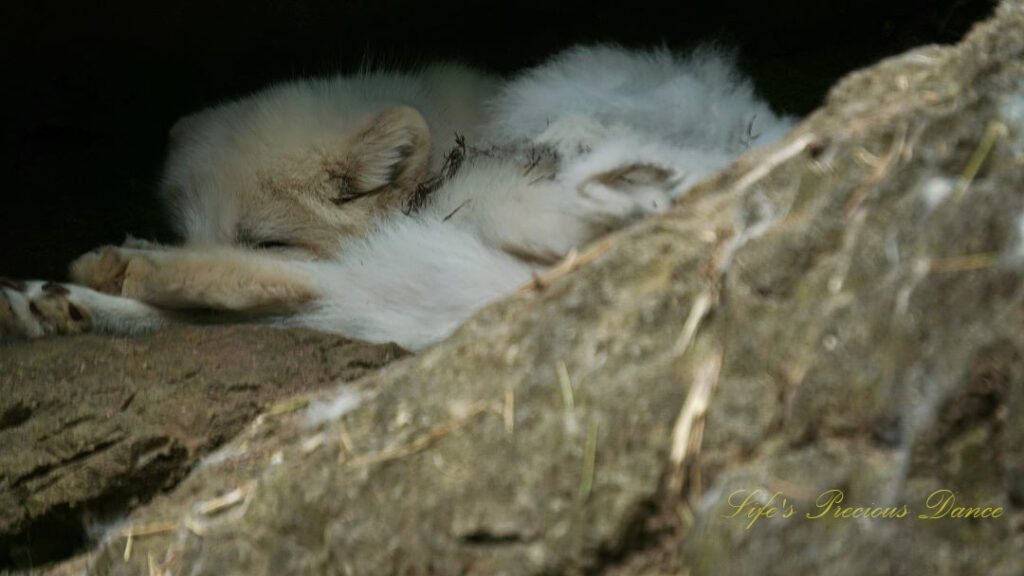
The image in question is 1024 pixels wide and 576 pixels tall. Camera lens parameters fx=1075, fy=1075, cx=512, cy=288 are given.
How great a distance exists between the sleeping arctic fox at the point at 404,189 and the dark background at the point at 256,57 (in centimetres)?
30

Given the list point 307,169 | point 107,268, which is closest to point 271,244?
point 307,169

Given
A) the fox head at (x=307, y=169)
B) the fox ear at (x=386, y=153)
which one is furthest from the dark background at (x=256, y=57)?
the fox ear at (x=386, y=153)

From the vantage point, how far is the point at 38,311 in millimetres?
3520

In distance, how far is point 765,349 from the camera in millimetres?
2051

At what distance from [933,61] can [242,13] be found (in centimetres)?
288

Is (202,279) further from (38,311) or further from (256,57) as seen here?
(256,57)

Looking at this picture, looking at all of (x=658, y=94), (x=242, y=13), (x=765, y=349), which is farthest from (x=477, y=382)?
(x=242, y=13)

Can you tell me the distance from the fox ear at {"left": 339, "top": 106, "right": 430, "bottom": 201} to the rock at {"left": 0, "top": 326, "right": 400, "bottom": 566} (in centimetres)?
95

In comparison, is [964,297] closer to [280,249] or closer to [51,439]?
[51,439]

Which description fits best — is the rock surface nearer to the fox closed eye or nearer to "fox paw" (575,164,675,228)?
"fox paw" (575,164,675,228)

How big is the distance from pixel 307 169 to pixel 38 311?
3.74ft

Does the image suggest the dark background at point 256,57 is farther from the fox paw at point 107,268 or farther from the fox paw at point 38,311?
the fox paw at point 38,311

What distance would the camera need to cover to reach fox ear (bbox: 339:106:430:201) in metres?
4.14

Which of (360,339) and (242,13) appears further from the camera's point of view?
(242,13)
